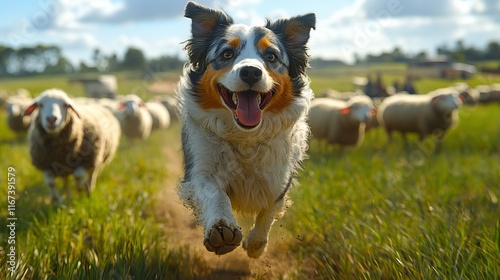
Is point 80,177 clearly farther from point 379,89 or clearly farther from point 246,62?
point 379,89

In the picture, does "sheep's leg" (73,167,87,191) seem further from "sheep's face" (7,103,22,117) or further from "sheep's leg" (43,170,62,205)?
"sheep's face" (7,103,22,117)

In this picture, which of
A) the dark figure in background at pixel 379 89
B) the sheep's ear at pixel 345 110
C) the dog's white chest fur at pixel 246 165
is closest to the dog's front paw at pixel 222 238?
the dog's white chest fur at pixel 246 165

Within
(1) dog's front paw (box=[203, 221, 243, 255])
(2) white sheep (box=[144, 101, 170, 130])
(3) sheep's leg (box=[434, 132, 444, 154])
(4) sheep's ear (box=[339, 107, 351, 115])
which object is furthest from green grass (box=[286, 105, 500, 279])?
(2) white sheep (box=[144, 101, 170, 130])

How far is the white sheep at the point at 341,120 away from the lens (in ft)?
35.6

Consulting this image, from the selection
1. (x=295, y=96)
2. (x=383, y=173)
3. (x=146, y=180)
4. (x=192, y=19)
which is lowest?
(x=146, y=180)

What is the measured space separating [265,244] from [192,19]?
1977 mm

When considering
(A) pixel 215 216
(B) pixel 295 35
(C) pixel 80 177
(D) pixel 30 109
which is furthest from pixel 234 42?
(C) pixel 80 177

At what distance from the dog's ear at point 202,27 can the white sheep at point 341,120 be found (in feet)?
22.4

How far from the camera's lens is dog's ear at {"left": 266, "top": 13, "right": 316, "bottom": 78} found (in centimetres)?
421

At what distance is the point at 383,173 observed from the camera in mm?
7645

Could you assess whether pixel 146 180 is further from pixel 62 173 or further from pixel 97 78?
pixel 97 78

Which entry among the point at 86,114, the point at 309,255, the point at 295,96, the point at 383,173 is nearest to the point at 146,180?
the point at 86,114

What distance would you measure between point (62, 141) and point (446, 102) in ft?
28.8

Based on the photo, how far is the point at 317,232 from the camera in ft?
16.1
